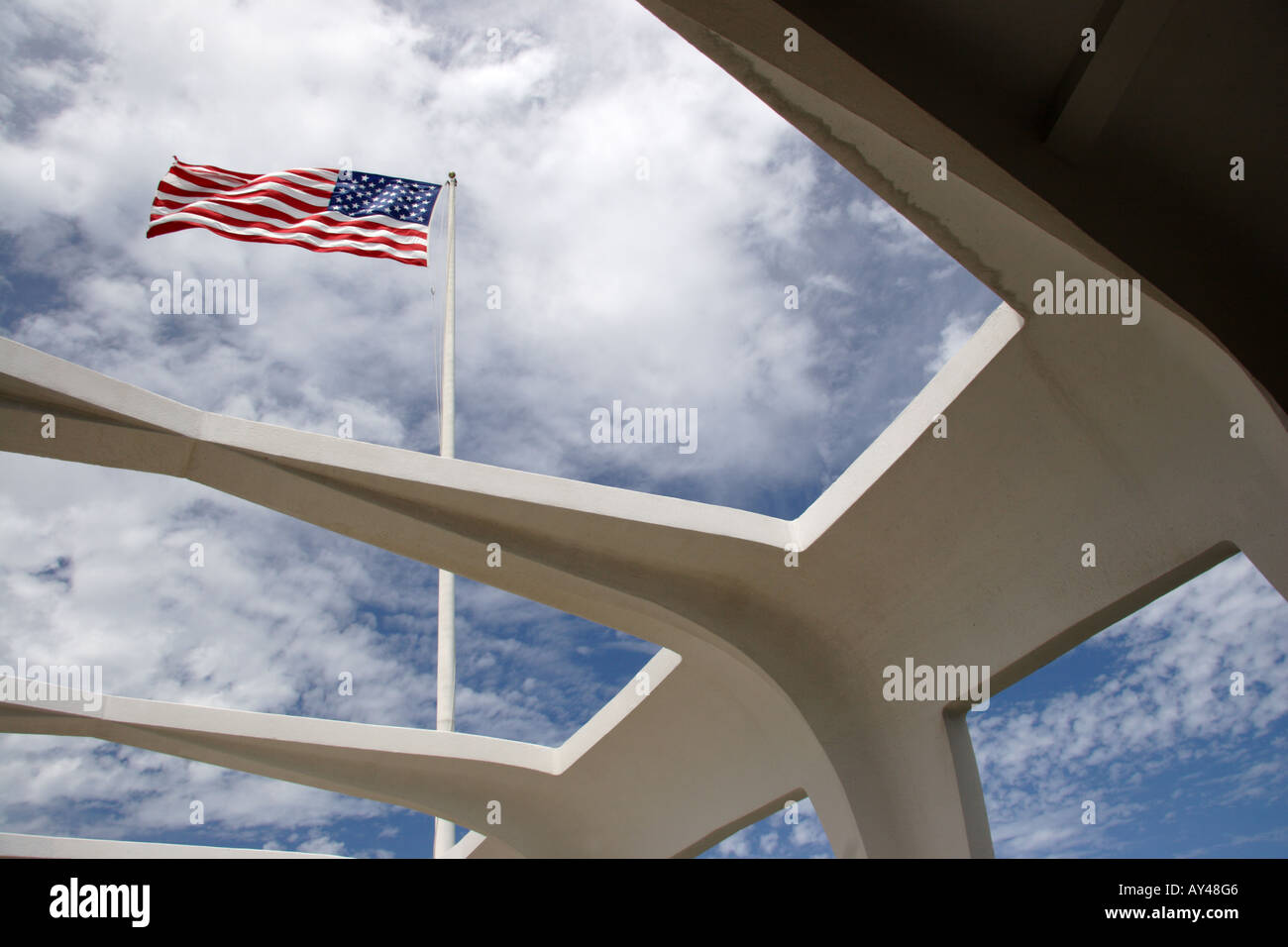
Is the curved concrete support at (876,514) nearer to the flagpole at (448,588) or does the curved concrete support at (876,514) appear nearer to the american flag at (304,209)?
the american flag at (304,209)

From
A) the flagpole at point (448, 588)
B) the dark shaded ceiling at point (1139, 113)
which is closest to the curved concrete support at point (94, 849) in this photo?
the flagpole at point (448, 588)

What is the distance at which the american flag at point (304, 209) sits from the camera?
30.3 ft

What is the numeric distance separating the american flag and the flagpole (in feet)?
18.8

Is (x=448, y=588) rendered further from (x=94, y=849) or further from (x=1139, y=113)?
(x=1139, y=113)

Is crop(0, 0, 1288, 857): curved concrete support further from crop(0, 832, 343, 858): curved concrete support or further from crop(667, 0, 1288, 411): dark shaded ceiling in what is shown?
crop(0, 832, 343, 858): curved concrete support

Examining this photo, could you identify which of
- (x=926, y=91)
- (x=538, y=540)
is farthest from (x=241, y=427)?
(x=926, y=91)

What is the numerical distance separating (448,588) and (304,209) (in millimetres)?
9401

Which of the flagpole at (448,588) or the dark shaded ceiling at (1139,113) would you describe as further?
the flagpole at (448,588)

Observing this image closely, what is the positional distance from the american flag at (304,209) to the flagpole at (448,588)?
572cm

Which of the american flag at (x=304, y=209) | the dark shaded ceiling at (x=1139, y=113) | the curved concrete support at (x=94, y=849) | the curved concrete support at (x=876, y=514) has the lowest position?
the curved concrete support at (x=94, y=849)

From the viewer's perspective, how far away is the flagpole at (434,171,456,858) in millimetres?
16375

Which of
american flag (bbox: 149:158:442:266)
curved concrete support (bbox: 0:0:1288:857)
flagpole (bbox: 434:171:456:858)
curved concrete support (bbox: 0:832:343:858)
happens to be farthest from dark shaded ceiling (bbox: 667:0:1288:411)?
curved concrete support (bbox: 0:832:343:858)

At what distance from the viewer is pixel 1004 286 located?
6.85m

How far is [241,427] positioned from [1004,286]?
18.8 ft
